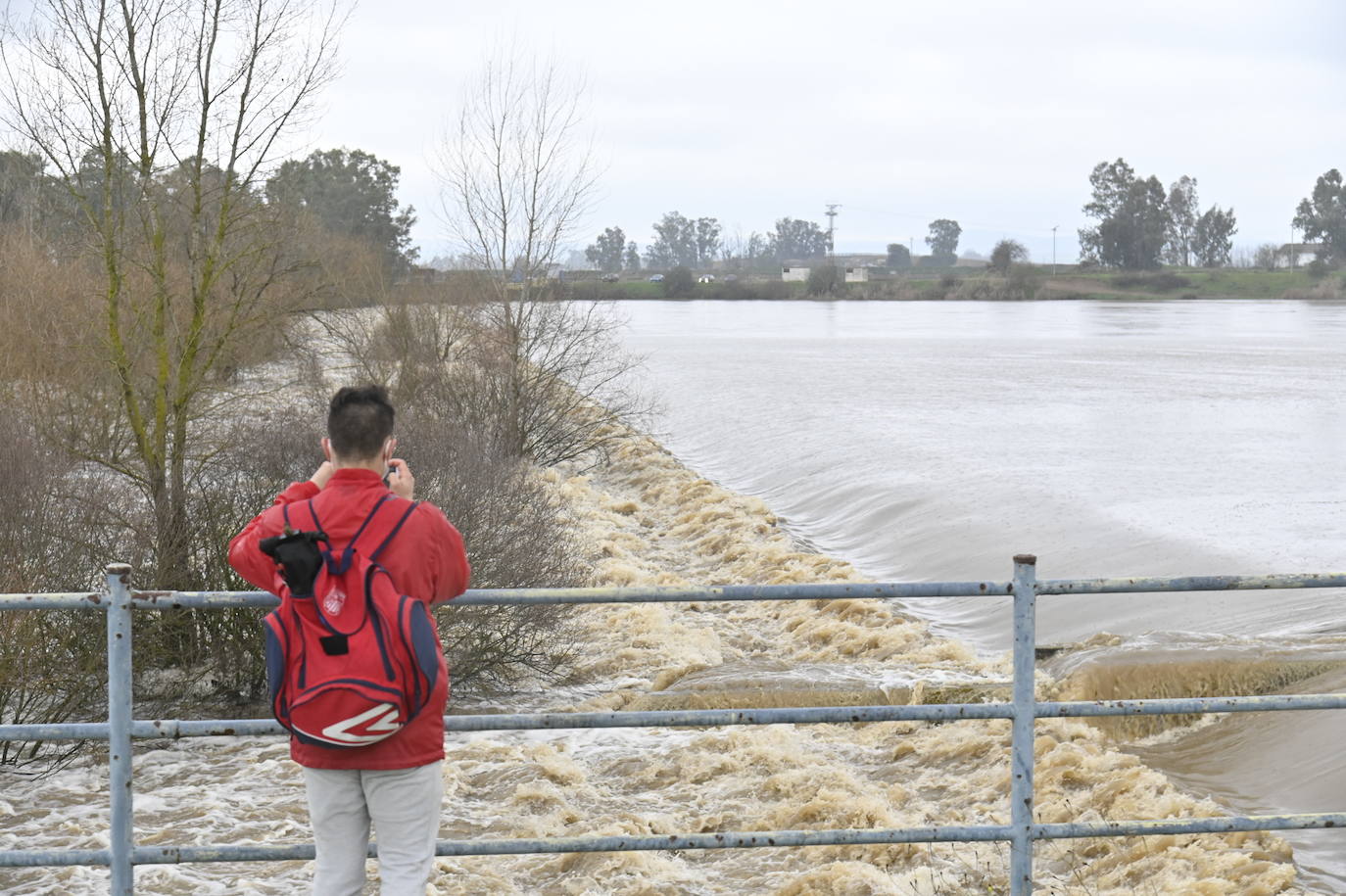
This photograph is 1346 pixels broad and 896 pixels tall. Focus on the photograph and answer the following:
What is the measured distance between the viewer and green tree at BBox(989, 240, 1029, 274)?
6009 inches

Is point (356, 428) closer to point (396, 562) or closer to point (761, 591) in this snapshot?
point (396, 562)

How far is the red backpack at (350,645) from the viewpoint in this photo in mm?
3256

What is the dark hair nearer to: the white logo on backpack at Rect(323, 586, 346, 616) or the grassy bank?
the white logo on backpack at Rect(323, 586, 346, 616)

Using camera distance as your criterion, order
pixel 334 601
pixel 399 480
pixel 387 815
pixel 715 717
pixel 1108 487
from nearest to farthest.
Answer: pixel 334 601, pixel 387 815, pixel 399 480, pixel 715 717, pixel 1108 487

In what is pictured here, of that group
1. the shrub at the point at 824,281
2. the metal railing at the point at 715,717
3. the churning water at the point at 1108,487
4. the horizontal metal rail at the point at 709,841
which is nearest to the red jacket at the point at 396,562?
the metal railing at the point at 715,717

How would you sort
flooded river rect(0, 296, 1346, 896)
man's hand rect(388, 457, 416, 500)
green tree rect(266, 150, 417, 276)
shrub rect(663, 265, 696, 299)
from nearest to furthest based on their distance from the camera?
1. man's hand rect(388, 457, 416, 500)
2. flooded river rect(0, 296, 1346, 896)
3. green tree rect(266, 150, 417, 276)
4. shrub rect(663, 265, 696, 299)

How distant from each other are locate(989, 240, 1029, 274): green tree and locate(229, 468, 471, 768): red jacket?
501 ft

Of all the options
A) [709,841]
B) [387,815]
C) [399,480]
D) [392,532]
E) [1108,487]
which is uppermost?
[399,480]

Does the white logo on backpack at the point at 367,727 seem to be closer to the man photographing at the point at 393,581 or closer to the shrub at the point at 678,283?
the man photographing at the point at 393,581

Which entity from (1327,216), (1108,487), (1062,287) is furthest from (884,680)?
(1327,216)

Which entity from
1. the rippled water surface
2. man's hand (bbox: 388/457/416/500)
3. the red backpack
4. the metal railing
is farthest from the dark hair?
the rippled water surface

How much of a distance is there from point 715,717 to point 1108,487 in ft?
66.2

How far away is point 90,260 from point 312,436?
9581mm

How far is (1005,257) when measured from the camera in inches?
6102
